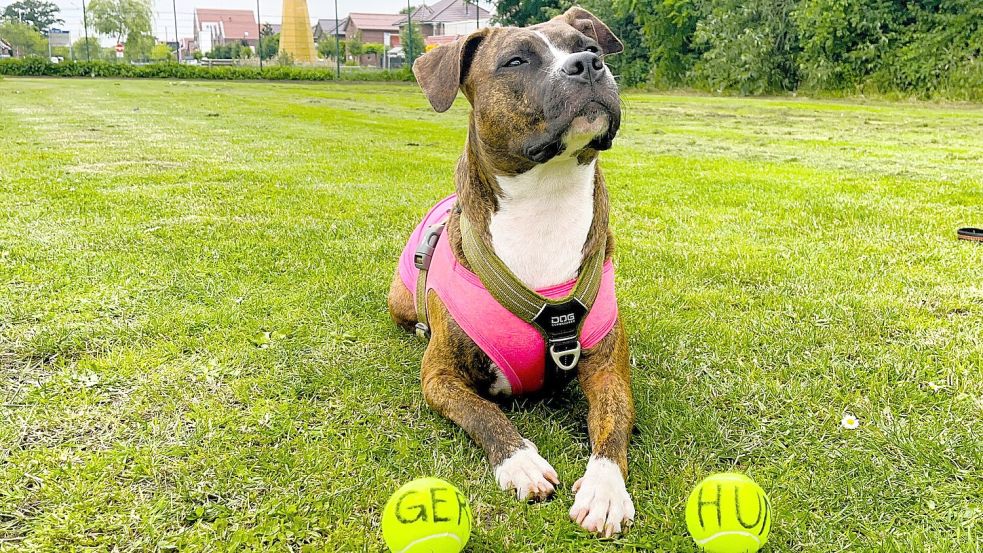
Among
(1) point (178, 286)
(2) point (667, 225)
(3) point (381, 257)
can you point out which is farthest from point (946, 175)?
(1) point (178, 286)

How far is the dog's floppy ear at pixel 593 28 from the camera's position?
11.0 ft

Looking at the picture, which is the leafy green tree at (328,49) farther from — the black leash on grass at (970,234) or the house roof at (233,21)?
the black leash on grass at (970,234)

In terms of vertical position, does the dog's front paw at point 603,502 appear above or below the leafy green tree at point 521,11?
below

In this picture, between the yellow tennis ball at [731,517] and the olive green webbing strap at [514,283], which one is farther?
the olive green webbing strap at [514,283]

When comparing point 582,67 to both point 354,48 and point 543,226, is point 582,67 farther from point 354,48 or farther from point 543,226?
point 354,48

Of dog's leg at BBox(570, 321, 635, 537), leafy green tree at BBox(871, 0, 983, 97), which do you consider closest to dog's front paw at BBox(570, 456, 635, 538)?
dog's leg at BBox(570, 321, 635, 537)

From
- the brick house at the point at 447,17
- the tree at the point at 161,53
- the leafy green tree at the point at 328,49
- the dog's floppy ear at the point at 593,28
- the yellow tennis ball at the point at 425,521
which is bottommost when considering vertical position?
the yellow tennis ball at the point at 425,521

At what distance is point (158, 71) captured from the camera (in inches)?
1500

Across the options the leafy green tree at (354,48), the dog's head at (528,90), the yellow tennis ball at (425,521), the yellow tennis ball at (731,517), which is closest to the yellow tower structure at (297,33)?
the leafy green tree at (354,48)

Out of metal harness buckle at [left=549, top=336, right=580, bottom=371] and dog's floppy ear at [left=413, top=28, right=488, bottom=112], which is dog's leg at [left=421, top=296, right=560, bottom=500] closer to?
metal harness buckle at [left=549, top=336, right=580, bottom=371]

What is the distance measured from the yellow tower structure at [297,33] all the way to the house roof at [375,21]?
1333 inches

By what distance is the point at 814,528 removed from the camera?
2.05 meters

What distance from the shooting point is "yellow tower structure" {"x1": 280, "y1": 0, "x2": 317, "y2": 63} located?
4506 centimetres

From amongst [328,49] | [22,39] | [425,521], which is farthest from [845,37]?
[22,39]
